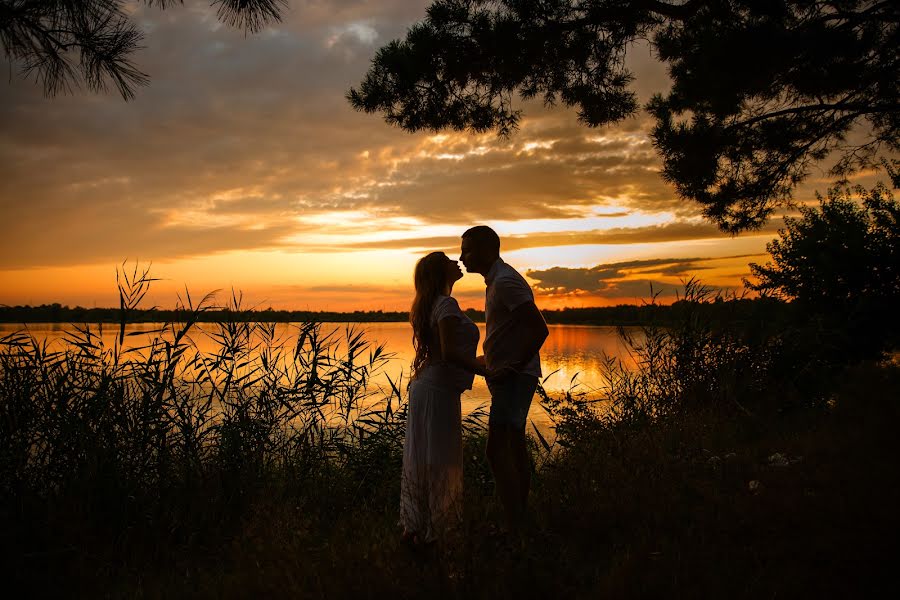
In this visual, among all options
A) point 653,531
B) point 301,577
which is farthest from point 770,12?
point 301,577

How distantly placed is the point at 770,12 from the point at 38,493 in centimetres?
844

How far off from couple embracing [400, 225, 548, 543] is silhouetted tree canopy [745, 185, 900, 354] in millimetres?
7429

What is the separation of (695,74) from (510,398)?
576 cm

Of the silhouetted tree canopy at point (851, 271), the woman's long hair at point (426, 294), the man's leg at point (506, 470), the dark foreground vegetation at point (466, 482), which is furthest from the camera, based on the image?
the silhouetted tree canopy at point (851, 271)

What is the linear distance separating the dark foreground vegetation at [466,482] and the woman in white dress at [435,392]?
28cm

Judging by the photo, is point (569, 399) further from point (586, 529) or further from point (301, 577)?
point (301, 577)

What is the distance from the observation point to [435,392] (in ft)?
12.9

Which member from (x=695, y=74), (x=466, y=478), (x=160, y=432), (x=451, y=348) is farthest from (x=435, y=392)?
(x=695, y=74)

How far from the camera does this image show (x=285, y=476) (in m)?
5.91

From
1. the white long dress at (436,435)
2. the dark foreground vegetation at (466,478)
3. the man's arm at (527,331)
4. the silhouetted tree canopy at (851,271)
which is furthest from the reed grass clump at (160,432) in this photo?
the silhouetted tree canopy at (851,271)

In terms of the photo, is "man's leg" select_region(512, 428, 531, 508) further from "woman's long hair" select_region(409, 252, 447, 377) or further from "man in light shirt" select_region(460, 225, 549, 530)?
"woman's long hair" select_region(409, 252, 447, 377)

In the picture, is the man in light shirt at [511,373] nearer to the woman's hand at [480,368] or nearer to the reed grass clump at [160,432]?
the woman's hand at [480,368]

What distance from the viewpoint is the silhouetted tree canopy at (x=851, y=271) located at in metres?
9.49

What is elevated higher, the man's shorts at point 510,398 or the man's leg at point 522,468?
the man's shorts at point 510,398
